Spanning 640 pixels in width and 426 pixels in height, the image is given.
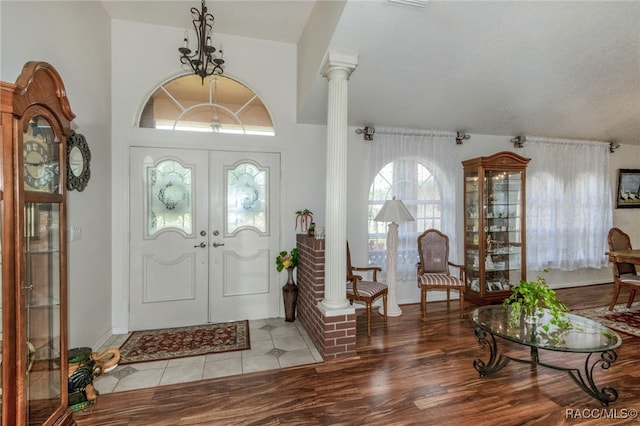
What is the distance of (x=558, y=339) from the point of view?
211 centimetres

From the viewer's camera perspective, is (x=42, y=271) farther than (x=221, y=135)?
No

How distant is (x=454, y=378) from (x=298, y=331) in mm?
1631

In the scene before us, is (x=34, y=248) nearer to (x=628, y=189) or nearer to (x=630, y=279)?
(x=630, y=279)

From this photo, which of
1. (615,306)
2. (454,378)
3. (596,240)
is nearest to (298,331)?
(454,378)

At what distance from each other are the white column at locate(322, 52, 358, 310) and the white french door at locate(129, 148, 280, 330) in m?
1.23

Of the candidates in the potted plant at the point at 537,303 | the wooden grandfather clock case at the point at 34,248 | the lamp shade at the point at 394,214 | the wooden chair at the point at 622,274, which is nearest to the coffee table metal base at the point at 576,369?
the potted plant at the point at 537,303

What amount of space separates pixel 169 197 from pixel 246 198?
887 mm

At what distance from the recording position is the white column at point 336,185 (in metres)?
2.59

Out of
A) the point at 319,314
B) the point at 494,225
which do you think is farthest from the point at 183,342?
the point at 494,225

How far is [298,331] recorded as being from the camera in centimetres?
324

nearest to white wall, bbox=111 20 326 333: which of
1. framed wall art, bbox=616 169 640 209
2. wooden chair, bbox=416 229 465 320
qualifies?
wooden chair, bbox=416 229 465 320

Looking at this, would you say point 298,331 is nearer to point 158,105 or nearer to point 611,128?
point 158,105

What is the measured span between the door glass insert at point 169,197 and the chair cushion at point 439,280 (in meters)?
2.99

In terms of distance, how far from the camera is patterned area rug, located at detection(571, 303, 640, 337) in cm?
323
